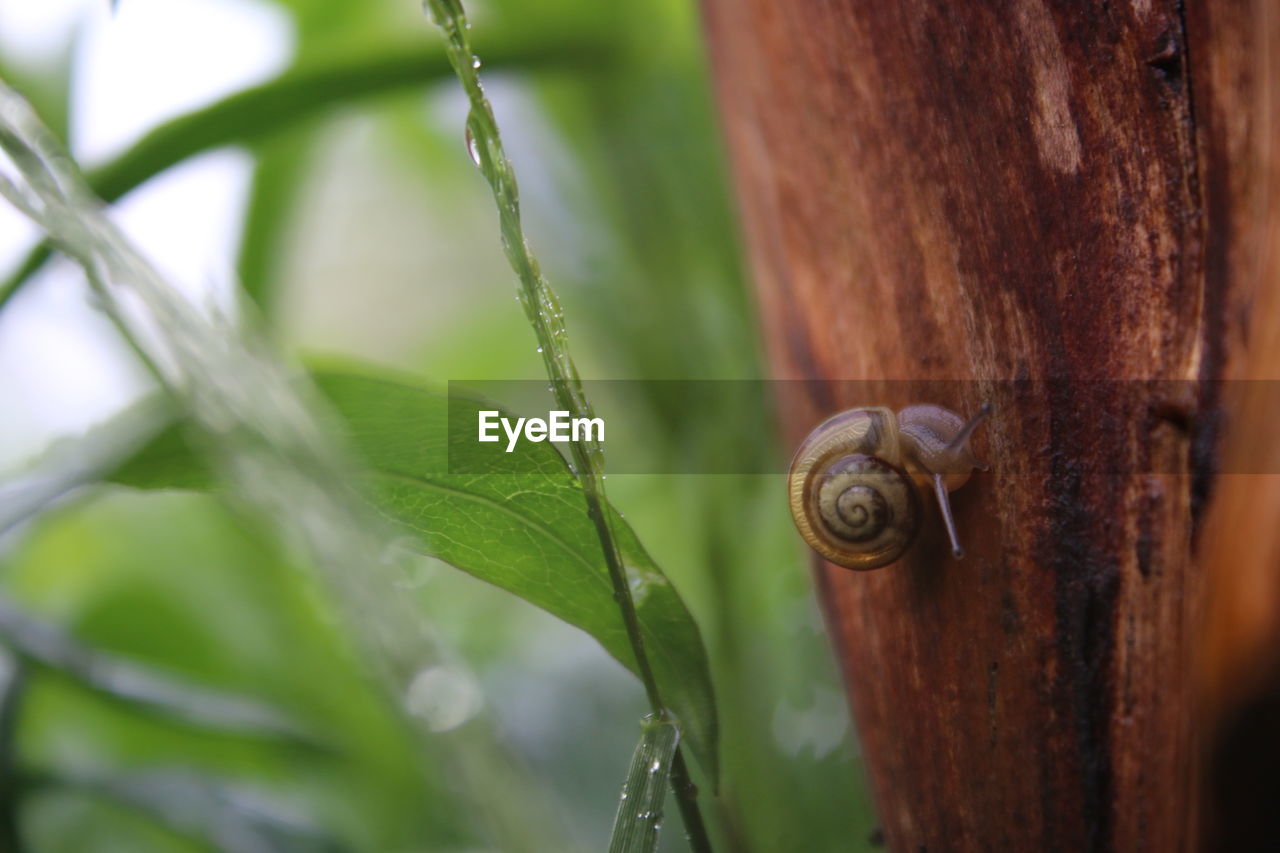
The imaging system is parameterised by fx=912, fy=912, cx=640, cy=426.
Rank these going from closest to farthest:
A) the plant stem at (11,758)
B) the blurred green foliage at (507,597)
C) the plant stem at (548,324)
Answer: the plant stem at (548,324)
the plant stem at (11,758)
the blurred green foliage at (507,597)

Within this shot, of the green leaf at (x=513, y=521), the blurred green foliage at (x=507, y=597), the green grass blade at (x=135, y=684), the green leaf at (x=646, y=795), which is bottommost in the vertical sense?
the green leaf at (x=646, y=795)

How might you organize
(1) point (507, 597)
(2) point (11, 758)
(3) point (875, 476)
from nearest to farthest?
1. (3) point (875, 476)
2. (2) point (11, 758)
3. (1) point (507, 597)

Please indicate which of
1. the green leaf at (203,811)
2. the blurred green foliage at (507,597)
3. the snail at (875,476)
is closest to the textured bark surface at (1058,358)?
the snail at (875,476)

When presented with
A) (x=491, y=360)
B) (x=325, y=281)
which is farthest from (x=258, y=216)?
(x=325, y=281)

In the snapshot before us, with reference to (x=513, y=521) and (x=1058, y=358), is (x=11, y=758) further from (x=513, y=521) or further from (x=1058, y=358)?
(x=1058, y=358)

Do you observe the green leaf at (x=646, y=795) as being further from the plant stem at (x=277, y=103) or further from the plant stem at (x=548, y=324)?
the plant stem at (x=277, y=103)

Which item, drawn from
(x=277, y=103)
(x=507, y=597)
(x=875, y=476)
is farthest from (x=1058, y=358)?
(x=507, y=597)

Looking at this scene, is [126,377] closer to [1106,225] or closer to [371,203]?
[371,203]

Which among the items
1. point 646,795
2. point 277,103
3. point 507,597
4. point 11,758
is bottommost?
point 646,795
